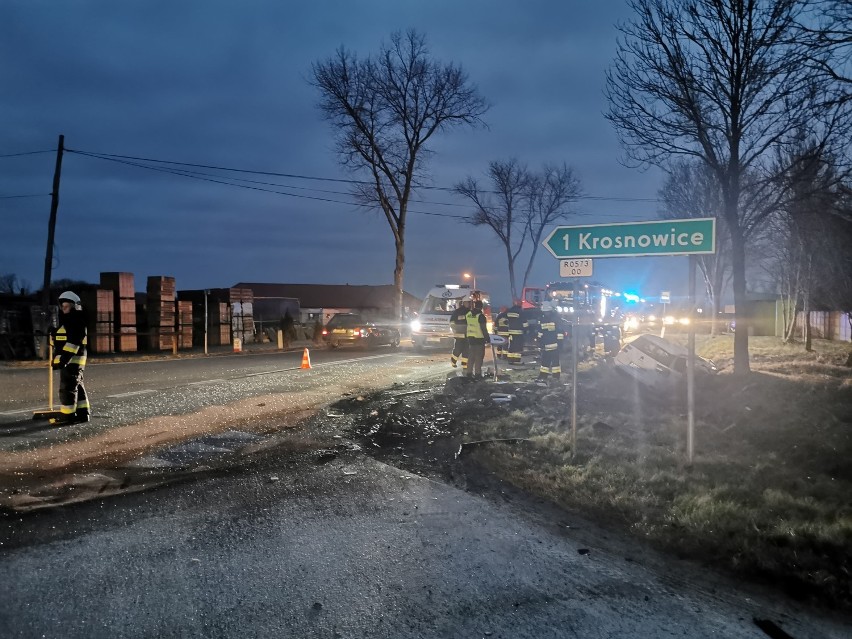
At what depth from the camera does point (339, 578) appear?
418cm

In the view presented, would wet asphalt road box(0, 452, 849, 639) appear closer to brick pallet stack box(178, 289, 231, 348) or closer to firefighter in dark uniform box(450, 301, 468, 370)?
firefighter in dark uniform box(450, 301, 468, 370)

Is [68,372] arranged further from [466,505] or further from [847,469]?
[847,469]

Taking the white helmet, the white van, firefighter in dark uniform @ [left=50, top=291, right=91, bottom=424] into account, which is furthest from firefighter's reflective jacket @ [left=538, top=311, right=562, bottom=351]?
the white van

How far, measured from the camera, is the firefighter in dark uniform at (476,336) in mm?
14258

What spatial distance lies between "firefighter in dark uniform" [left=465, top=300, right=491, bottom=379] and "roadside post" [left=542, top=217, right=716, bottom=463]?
661cm

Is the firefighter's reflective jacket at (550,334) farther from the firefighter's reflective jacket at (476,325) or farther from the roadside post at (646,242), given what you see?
the roadside post at (646,242)

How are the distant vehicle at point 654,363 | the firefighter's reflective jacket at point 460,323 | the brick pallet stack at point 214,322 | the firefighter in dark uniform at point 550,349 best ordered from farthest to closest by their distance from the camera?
→ 1. the brick pallet stack at point 214,322
2. the firefighter's reflective jacket at point 460,323
3. the firefighter in dark uniform at point 550,349
4. the distant vehicle at point 654,363

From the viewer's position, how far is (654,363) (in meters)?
12.5

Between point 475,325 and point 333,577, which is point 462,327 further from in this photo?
point 333,577

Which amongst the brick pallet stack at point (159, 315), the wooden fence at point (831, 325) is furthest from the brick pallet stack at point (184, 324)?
the wooden fence at point (831, 325)

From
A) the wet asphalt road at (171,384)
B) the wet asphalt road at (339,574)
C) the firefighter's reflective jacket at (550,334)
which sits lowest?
the wet asphalt road at (339,574)

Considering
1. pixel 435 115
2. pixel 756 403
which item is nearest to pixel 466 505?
pixel 756 403

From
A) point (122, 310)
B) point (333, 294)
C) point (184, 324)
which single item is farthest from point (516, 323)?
point (333, 294)

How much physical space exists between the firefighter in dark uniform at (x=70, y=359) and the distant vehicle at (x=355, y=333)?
1770 centimetres
